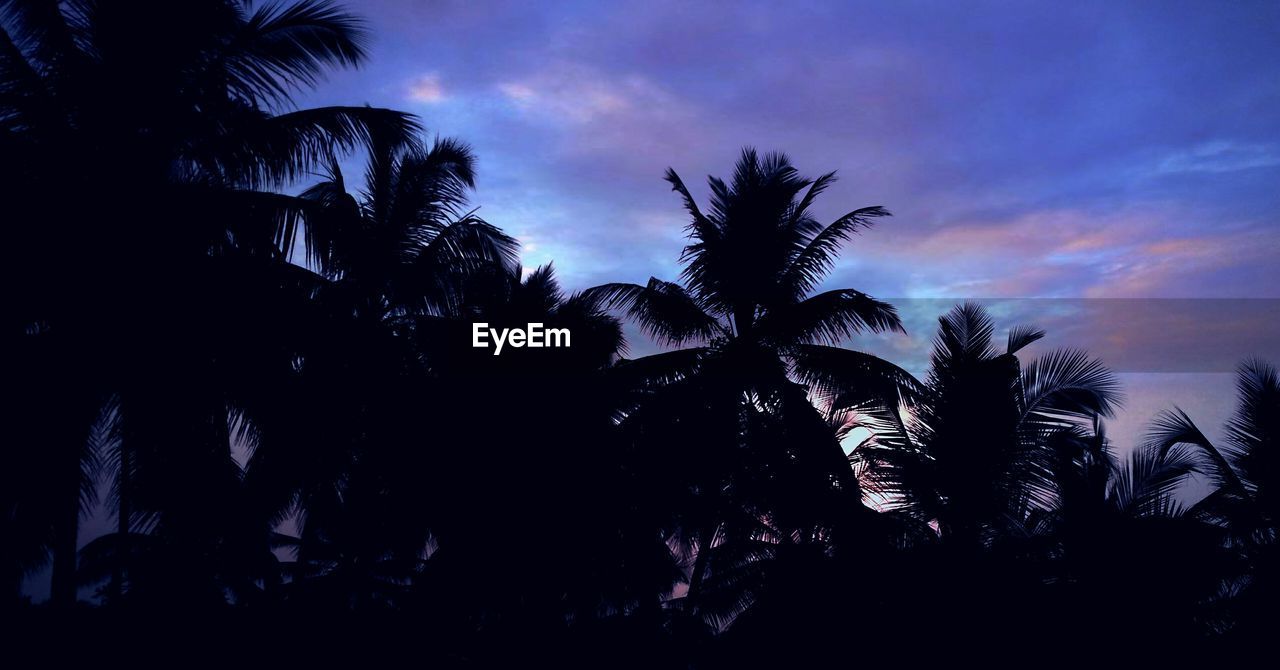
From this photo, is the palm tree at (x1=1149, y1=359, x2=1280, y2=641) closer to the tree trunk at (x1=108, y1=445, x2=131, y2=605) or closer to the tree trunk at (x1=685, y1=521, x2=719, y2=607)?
the tree trunk at (x1=685, y1=521, x2=719, y2=607)

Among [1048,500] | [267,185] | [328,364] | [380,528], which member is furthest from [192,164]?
[1048,500]

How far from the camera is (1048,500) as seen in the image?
12.2 metres

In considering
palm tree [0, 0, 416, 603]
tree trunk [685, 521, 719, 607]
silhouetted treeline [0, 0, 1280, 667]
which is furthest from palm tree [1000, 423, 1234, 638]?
palm tree [0, 0, 416, 603]

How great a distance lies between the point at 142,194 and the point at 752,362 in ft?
33.5

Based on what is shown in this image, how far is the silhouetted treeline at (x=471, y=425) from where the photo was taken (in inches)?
339

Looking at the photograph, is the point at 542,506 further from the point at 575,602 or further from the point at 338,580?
the point at 338,580

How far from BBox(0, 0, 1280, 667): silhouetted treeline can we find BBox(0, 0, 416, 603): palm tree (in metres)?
0.03

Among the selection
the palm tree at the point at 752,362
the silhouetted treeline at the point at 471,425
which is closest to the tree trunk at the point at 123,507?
the silhouetted treeline at the point at 471,425

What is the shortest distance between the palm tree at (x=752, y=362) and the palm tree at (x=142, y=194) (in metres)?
7.42

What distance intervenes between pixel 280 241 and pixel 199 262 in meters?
0.89

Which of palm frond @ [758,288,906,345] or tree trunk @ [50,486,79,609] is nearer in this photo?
tree trunk @ [50,486,79,609]

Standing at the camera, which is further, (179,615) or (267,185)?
(267,185)

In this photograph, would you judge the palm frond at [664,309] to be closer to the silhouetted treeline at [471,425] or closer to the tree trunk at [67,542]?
the silhouetted treeline at [471,425]

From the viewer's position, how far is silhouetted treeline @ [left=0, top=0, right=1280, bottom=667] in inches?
339
